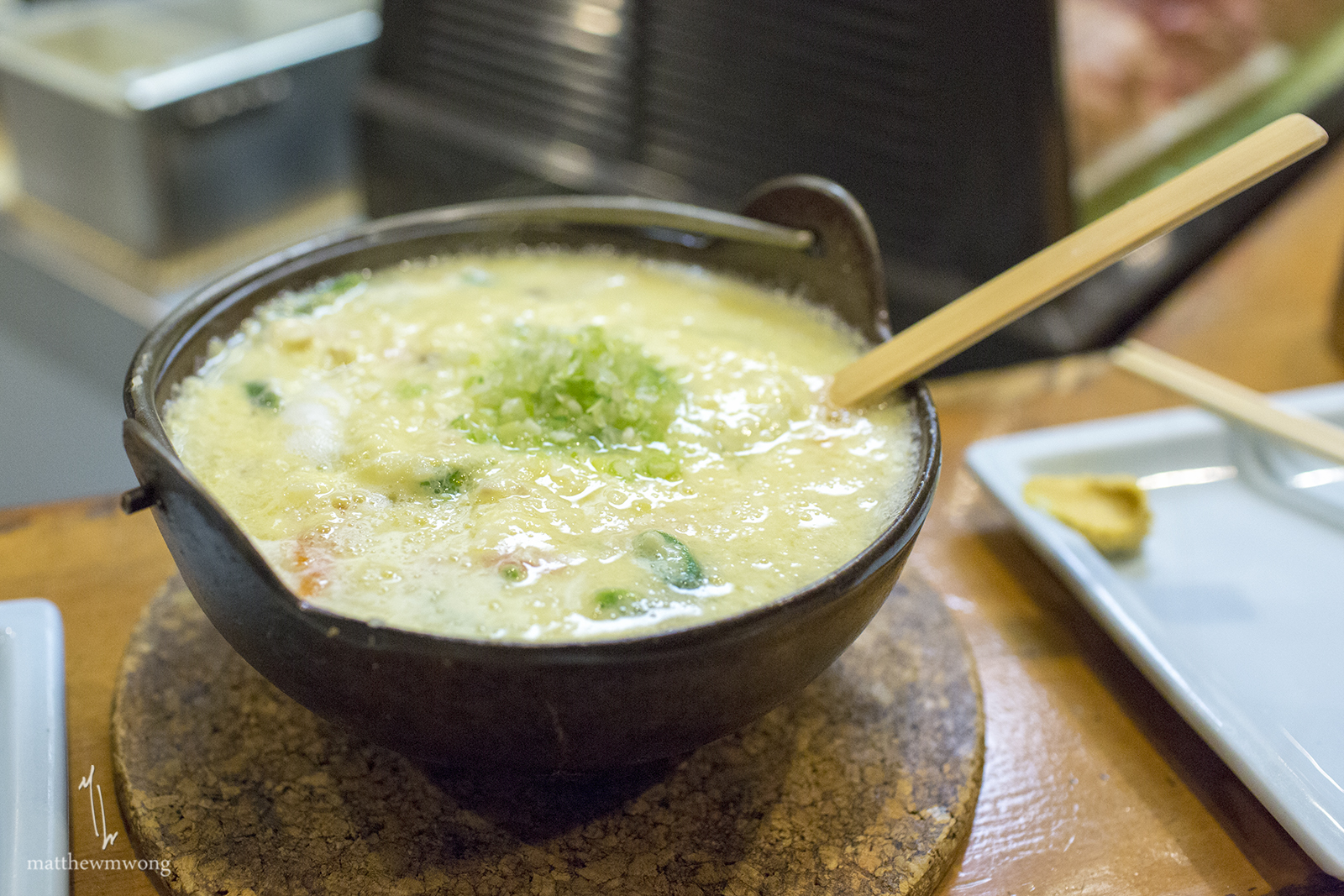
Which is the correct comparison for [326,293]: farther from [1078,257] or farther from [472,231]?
[1078,257]

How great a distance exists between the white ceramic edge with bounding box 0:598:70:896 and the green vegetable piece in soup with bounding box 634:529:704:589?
25.2 inches

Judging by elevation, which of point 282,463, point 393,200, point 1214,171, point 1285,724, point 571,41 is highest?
point 1214,171

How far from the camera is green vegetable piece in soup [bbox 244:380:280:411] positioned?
1.29m

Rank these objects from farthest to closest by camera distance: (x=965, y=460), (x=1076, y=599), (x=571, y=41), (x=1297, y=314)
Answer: (x=571, y=41) < (x=1297, y=314) < (x=965, y=460) < (x=1076, y=599)

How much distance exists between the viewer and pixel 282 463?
3.88 feet

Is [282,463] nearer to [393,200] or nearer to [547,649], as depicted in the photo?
[547,649]

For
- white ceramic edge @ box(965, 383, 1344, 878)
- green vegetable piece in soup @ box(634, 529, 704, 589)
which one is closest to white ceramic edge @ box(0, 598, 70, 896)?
green vegetable piece in soup @ box(634, 529, 704, 589)

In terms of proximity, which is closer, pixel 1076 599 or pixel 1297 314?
pixel 1076 599

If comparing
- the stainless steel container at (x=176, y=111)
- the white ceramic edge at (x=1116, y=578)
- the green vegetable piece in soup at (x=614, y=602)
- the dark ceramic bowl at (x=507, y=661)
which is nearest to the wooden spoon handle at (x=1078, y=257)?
the dark ceramic bowl at (x=507, y=661)

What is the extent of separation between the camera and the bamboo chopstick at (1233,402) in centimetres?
155

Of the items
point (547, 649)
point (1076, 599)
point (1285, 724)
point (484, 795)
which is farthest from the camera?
point (1076, 599)

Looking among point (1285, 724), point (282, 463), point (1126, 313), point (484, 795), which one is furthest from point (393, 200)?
point (1285, 724)

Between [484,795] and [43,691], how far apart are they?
523 mm

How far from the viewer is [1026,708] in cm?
134
